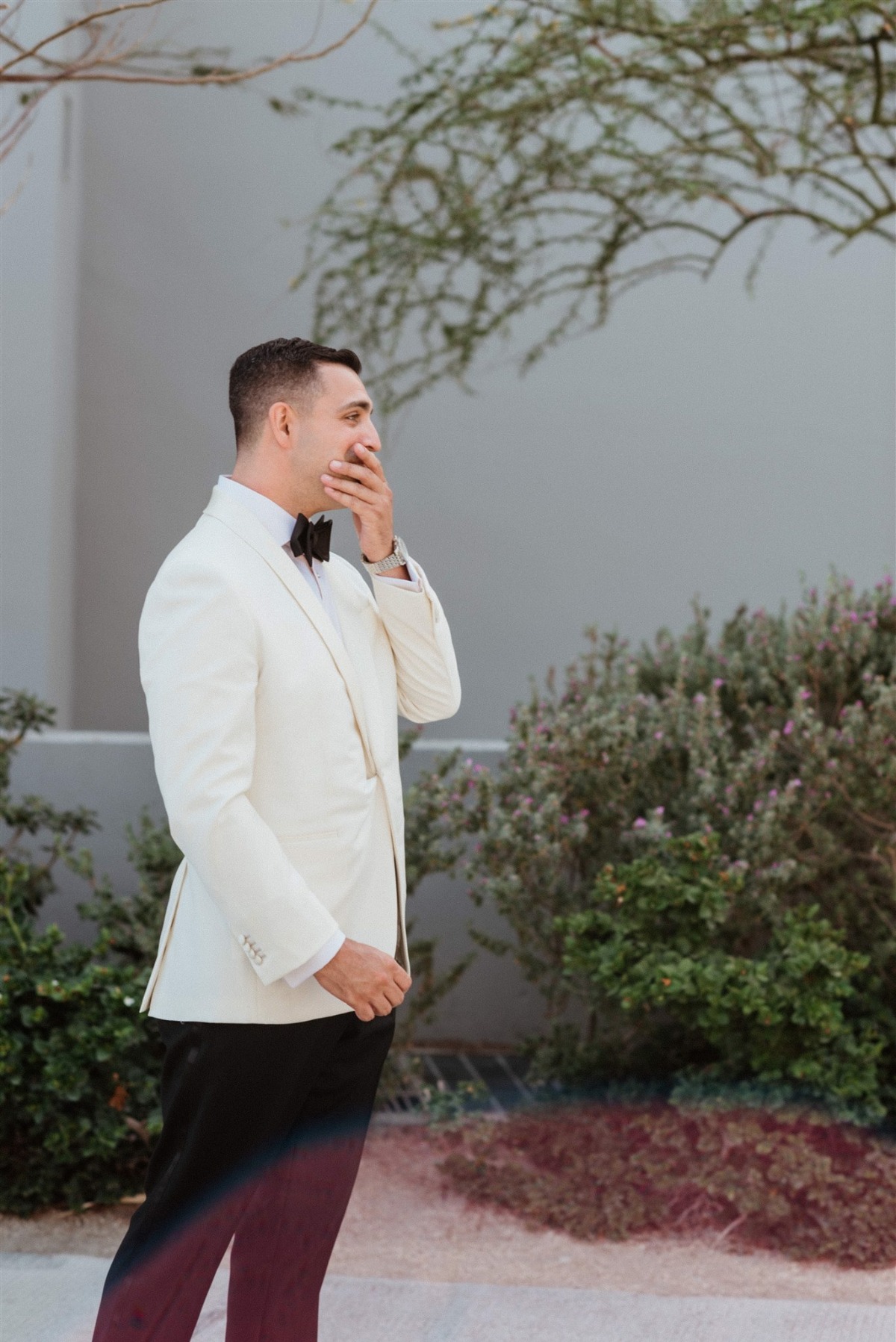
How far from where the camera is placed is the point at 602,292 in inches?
222

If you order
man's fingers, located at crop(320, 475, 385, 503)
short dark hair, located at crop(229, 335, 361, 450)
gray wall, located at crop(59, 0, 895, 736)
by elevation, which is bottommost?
man's fingers, located at crop(320, 475, 385, 503)

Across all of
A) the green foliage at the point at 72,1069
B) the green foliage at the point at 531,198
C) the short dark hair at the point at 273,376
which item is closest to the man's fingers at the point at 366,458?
the short dark hair at the point at 273,376

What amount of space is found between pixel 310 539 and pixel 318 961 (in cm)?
66

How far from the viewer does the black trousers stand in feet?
6.37

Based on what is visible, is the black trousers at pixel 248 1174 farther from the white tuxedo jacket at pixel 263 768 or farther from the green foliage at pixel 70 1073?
the green foliage at pixel 70 1073

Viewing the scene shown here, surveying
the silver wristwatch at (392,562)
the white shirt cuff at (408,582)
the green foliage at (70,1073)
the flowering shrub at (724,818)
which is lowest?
the green foliage at (70,1073)

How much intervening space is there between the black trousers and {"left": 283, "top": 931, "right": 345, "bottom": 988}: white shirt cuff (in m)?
0.14

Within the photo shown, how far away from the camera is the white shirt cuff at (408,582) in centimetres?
216

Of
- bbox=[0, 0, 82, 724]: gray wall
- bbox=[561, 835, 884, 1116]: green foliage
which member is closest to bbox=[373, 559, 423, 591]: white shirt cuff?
bbox=[561, 835, 884, 1116]: green foliage

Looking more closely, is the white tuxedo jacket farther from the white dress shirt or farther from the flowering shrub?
the flowering shrub

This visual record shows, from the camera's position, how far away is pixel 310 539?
2.11 metres

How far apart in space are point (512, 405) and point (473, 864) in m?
2.99

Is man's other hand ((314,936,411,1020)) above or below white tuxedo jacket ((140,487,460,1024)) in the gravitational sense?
below

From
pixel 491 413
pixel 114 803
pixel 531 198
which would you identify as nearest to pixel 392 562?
pixel 114 803
